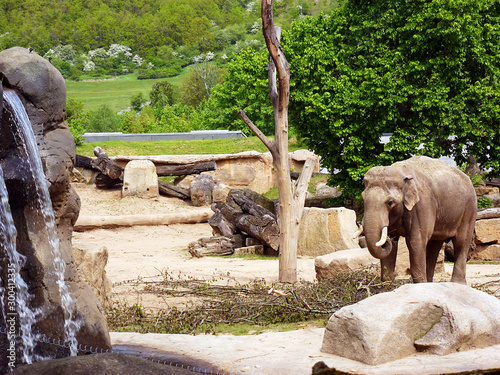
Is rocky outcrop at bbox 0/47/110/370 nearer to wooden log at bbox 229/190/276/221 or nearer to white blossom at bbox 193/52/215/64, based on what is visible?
wooden log at bbox 229/190/276/221

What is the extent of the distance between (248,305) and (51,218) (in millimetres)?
3134

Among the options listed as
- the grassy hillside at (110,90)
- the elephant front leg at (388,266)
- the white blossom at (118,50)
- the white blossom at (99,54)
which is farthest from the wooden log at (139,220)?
the white blossom at (118,50)

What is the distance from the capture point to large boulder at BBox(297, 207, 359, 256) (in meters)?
13.3

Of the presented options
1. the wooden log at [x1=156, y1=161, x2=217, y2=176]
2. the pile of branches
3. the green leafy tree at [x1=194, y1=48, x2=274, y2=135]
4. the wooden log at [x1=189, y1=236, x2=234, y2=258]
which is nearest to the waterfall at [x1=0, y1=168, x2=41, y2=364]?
the pile of branches

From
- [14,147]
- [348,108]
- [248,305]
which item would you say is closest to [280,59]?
[248,305]

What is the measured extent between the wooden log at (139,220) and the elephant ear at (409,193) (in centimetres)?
1098

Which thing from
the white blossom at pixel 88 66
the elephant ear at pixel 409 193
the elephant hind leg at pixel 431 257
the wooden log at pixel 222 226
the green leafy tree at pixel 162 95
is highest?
the white blossom at pixel 88 66

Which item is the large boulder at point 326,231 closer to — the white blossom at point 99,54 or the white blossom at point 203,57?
the white blossom at point 99,54

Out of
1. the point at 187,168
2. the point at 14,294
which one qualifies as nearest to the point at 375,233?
the point at 14,294

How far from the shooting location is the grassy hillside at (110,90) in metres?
93.0

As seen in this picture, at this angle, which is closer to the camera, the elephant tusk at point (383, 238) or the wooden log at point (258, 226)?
the elephant tusk at point (383, 238)

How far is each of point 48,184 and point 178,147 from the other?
77.4 feet

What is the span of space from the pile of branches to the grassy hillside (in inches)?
3269

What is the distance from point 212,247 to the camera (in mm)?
13992
